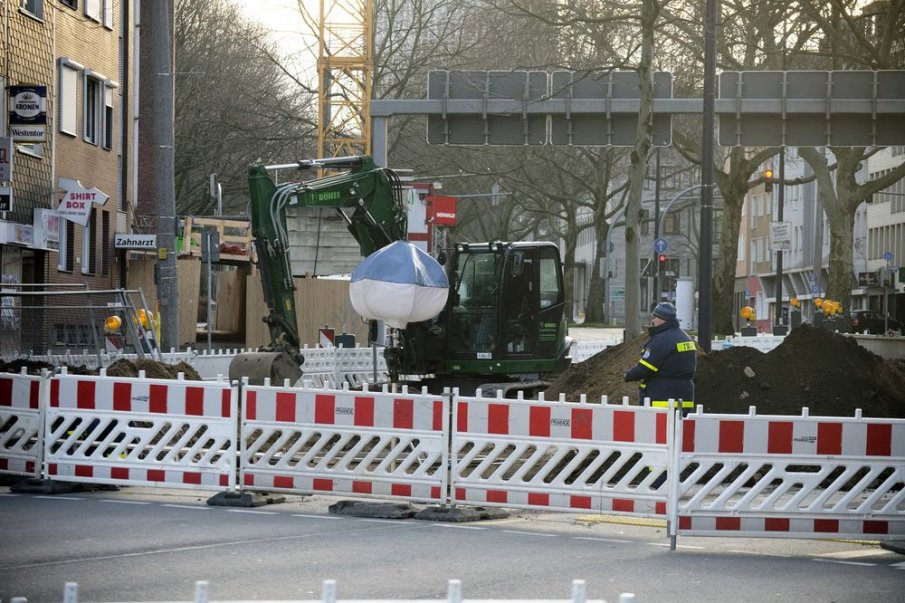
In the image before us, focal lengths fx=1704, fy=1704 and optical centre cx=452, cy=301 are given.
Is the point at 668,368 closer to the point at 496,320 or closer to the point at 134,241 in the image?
the point at 496,320

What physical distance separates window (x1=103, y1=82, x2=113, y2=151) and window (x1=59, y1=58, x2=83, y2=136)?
2.66 meters

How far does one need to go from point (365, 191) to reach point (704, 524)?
10.9m

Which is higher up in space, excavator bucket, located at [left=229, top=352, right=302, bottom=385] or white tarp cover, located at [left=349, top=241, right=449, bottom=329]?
white tarp cover, located at [left=349, top=241, right=449, bottom=329]

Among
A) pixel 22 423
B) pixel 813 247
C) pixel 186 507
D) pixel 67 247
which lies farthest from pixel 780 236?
pixel 813 247

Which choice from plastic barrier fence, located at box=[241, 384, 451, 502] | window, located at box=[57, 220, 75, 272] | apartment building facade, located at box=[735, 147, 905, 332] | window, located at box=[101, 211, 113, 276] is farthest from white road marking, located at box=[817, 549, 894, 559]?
apartment building facade, located at box=[735, 147, 905, 332]

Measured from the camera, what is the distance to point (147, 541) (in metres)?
12.0

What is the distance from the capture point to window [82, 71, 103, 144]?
133 ft

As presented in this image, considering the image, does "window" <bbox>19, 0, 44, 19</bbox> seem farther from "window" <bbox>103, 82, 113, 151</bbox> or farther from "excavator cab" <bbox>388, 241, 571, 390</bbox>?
"excavator cab" <bbox>388, 241, 571, 390</bbox>

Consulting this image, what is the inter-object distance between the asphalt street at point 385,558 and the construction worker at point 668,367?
1608 mm

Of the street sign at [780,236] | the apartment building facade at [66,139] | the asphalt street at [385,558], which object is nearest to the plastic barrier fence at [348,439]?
the asphalt street at [385,558]

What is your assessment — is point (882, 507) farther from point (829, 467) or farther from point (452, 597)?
point (452, 597)

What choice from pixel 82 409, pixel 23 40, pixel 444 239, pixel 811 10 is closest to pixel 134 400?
pixel 82 409

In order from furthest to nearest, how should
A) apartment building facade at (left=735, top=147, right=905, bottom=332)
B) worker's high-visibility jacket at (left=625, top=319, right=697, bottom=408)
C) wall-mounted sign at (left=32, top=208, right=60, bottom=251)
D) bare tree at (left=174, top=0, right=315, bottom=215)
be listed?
apartment building facade at (left=735, top=147, right=905, bottom=332) → bare tree at (left=174, top=0, right=315, bottom=215) → wall-mounted sign at (left=32, top=208, right=60, bottom=251) → worker's high-visibility jacket at (left=625, top=319, right=697, bottom=408)

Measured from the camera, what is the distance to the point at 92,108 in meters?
41.2
